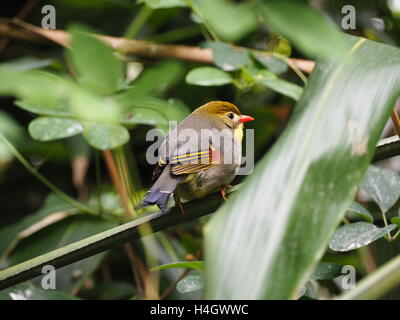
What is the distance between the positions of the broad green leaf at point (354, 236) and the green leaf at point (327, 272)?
74 millimetres

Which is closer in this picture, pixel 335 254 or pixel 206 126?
pixel 206 126

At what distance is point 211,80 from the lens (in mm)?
2307

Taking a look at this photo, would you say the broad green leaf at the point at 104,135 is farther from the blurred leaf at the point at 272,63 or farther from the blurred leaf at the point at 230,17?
the blurred leaf at the point at 230,17

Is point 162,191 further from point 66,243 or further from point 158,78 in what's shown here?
point 158,78

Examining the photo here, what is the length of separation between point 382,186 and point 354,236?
0.40 meters

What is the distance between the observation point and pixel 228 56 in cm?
247

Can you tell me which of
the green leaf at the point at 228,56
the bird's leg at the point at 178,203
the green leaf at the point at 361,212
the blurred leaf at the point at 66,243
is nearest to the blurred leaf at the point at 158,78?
the bird's leg at the point at 178,203

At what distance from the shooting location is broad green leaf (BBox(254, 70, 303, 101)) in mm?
2318

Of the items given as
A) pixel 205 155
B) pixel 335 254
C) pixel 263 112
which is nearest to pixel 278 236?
pixel 205 155

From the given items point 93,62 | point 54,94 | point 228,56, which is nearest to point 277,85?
point 228,56

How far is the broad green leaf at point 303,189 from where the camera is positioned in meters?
0.97

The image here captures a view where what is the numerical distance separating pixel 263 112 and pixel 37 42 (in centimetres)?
142

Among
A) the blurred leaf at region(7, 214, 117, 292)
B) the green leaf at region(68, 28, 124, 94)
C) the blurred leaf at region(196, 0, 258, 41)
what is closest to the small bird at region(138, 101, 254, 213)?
the blurred leaf at region(7, 214, 117, 292)
